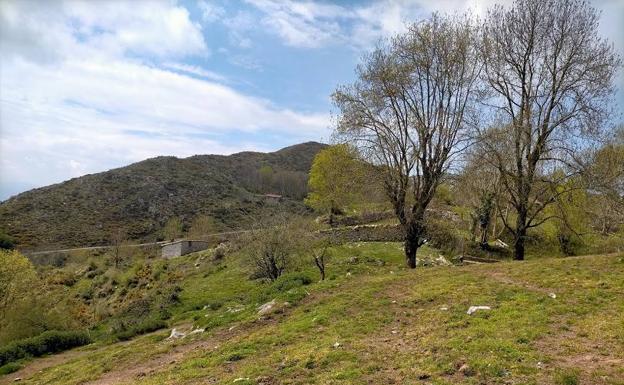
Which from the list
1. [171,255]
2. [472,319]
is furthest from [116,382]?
[171,255]

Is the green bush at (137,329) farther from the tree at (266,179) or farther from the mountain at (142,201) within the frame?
the tree at (266,179)

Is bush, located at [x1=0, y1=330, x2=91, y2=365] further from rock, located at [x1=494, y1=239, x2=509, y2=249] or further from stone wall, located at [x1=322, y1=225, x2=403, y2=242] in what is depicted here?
rock, located at [x1=494, y1=239, x2=509, y2=249]

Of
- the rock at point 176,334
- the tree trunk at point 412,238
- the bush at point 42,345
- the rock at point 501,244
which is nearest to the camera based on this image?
the rock at point 176,334

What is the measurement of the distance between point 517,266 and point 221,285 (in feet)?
64.6

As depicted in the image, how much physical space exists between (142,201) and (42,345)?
86.1 m

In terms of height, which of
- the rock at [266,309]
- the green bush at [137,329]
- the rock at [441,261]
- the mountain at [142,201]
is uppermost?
the mountain at [142,201]

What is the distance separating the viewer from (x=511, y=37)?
21938 mm

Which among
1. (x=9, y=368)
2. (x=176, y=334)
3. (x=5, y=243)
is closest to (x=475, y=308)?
(x=176, y=334)

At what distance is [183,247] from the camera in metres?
51.4

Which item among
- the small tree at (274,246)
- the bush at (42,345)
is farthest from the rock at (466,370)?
the small tree at (274,246)

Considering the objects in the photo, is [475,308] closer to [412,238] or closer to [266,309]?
[266,309]

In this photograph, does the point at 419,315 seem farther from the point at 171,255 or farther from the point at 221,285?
the point at 171,255

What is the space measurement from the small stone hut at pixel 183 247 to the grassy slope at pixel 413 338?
3319 cm

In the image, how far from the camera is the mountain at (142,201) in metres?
82.8
